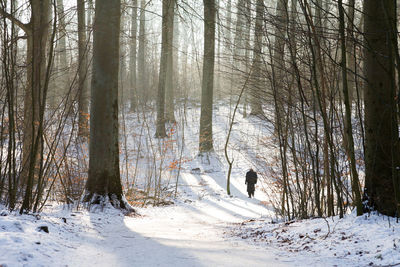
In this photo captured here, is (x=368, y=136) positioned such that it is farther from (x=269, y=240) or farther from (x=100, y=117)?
(x=100, y=117)

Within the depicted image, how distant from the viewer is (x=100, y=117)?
5465 mm

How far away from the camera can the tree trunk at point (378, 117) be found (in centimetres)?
303

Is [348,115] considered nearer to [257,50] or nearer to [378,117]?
[378,117]

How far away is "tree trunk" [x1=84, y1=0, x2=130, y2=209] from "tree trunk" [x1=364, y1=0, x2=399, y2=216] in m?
3.93

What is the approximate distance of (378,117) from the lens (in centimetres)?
308

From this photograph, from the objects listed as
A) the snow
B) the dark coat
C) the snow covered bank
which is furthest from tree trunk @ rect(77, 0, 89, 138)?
the dark coat

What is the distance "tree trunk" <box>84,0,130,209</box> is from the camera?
547cm

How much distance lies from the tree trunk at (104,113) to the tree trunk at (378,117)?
12.9 feet

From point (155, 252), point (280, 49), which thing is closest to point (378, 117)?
point (280, 49)

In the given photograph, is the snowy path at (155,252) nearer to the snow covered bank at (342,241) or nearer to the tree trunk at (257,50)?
Result: the snow covered bank at (342,241)

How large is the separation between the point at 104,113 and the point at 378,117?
4.10 metres

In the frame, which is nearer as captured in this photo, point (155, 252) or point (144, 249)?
point (155, 252)

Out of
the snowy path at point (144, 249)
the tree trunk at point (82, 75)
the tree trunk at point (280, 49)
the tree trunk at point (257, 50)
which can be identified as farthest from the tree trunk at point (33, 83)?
the tree trunk at point (280, 49)

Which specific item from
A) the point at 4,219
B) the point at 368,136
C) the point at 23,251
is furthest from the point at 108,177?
the point at 368,136
